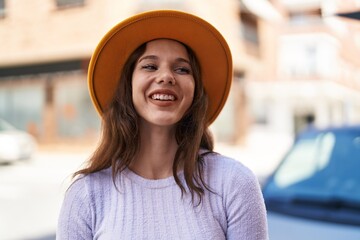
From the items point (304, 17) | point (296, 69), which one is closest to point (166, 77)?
point (296, 69)

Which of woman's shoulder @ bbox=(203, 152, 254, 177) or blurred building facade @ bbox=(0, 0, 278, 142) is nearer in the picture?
woman's shoulder @ bbox=(203, 152, 254, 177)

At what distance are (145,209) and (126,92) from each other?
345 millimetres

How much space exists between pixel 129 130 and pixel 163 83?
0.59ft

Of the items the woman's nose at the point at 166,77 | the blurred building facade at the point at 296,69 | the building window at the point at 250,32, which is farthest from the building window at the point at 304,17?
the woman's nose at the point at 166,77

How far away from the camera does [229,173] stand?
1346 mm

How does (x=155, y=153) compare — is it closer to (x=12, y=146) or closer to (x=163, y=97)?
(x=163, y=97)

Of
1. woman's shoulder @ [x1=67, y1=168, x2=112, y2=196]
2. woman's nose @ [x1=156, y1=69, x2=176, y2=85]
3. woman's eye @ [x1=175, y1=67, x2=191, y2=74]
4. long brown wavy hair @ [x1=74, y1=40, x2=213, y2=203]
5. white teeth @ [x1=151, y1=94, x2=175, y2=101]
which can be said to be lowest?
woman's shoulder @ [x1=67, y1=168, x2=112, y2=196]

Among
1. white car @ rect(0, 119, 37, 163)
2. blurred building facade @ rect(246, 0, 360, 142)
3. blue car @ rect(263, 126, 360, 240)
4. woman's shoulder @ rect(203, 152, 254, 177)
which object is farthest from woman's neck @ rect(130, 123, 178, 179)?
blurred building facade @ rect(246, 0, 360, 142)

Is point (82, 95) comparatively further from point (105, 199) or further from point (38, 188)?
point (105, 199)

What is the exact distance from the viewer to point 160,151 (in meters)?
1.48

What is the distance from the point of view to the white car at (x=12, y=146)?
12.7 metres

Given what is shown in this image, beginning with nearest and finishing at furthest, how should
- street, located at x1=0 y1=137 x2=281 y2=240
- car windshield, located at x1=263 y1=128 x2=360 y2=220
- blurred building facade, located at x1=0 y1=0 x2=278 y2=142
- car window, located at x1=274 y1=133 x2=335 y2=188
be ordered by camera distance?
1. car windshield, located at x1=263 y1=128 x2=360 y2=220
2. car window, located at x1=274 y1=133 x2=335 y2=188
3. street, located at x1=0 y1=137 x2=281 y2=240
4. blurred building facade, located at x1=0 y1=0 x2=278 y2=142

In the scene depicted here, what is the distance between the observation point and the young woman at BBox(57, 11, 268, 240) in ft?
4.33

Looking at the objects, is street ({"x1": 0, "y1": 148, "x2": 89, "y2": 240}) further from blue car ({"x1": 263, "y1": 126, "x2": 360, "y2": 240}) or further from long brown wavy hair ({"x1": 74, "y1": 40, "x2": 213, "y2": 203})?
long brown wavy hair ({"x1": 74, "y1": 40, "x2": 213, "y2": 203})
